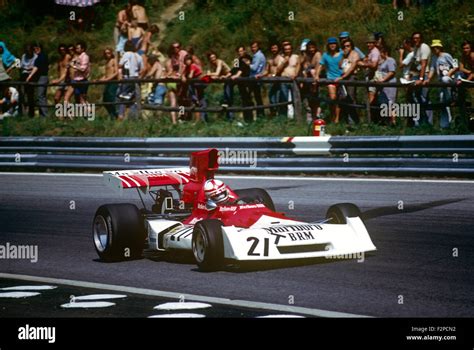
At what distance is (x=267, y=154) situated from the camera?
18062 mm

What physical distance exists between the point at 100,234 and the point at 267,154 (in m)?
7.10

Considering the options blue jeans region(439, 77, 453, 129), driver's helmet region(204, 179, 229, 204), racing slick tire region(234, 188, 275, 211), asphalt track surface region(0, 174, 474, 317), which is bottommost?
asphalt track surface region(0, 174, 474, 317)

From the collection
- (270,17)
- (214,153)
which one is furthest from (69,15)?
(214,153)

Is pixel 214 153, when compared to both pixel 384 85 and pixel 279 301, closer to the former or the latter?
pixel 279 301

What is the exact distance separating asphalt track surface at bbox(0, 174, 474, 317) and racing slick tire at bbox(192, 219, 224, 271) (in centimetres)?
12

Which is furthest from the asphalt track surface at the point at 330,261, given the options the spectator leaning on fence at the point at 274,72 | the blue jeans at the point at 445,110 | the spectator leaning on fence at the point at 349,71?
the spectator leaning on fence at the point at 274,72

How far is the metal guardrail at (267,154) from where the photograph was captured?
52.8 feet

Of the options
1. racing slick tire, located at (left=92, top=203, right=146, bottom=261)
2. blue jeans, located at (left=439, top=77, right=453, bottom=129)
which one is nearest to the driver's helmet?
racing slick tire, located at (left=92, top=203, right=146, bottom=261)

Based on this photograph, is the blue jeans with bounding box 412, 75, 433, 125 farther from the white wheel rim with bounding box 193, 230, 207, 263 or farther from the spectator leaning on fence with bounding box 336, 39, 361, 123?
the white wheel rim with bounding box 193, 230, 207, 263

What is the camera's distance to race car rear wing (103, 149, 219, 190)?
1096 centimetres

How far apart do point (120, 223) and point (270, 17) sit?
16.7 metres

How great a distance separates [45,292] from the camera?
9586 millimetres

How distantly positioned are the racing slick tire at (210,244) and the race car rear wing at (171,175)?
104cm

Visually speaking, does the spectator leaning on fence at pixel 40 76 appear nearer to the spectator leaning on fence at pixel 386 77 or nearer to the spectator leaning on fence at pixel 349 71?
the spectator leaning on fence at pixel 349 71
